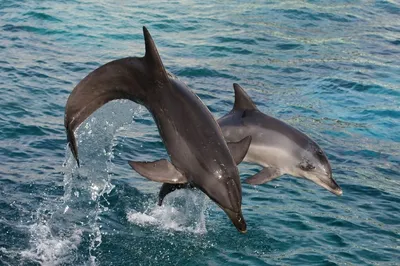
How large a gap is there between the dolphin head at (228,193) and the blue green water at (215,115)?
3.46 m

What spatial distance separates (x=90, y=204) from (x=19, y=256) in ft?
6.11

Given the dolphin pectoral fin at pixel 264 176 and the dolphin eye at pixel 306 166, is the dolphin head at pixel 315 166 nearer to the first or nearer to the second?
the dolphin eye at pixel 306 166

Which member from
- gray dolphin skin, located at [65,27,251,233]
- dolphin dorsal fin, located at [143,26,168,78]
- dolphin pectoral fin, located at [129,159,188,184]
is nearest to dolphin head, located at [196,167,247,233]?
gray dolphin skin, located at [65,27,251,233]

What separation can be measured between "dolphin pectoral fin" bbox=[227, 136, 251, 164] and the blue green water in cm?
311

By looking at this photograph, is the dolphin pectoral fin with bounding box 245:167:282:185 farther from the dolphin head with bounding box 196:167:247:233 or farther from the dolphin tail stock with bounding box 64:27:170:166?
the dolphin head with bounding box 196:167:247:233

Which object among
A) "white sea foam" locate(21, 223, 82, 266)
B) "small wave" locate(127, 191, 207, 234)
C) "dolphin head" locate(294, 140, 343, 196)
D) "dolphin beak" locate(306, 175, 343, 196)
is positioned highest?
"dolphin head" locate(294, 140, 343, 196)

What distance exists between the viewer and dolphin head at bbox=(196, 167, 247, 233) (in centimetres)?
621

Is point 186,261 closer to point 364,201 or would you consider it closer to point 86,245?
point 86,245

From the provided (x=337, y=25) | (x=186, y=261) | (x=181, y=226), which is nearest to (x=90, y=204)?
(x=181, y=226)

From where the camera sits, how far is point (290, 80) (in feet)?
60.7

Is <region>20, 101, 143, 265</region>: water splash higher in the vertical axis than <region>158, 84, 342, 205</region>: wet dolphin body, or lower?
lower

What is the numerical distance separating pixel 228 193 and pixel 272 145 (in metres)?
3.21

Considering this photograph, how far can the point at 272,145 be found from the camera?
9.38 m

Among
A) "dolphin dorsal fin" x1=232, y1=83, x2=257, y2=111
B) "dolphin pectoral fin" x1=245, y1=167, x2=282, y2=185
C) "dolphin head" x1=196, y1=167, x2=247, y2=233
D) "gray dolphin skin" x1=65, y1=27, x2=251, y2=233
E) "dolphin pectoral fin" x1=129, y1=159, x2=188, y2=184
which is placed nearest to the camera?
"dolphin head" x1=196, y1=167, x2=247, y2=233
